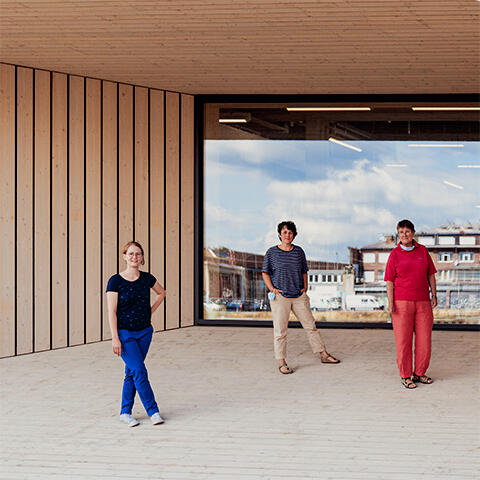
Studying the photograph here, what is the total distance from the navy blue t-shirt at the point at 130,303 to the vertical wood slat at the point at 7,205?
3.32 meters

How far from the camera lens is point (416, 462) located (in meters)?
4.29

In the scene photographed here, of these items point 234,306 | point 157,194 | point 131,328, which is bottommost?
point 234,306

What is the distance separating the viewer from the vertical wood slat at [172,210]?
9531 millimetres

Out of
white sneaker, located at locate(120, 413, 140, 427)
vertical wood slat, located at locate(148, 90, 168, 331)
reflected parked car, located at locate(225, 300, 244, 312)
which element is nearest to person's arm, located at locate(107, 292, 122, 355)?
white sneaker, located at locate(120, 413, 140, 427)

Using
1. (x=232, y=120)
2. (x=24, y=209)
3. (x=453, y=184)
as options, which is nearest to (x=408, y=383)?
(x=453, y=184)

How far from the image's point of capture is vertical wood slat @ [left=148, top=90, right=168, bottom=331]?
9.36m

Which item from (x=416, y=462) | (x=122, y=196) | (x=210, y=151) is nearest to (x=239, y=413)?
(x=416, y=462)

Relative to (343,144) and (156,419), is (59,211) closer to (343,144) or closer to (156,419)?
(156,419)

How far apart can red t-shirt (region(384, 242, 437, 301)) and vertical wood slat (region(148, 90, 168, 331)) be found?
395 cm

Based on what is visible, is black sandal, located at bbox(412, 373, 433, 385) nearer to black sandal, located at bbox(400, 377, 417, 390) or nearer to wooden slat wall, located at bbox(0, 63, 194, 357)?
black sandal, located at bbox(400, 377, 417, 390)

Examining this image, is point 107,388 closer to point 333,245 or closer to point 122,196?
point 122,196

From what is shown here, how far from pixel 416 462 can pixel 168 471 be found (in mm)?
1570

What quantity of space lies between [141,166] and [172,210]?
775mm

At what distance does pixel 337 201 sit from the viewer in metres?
9.98
